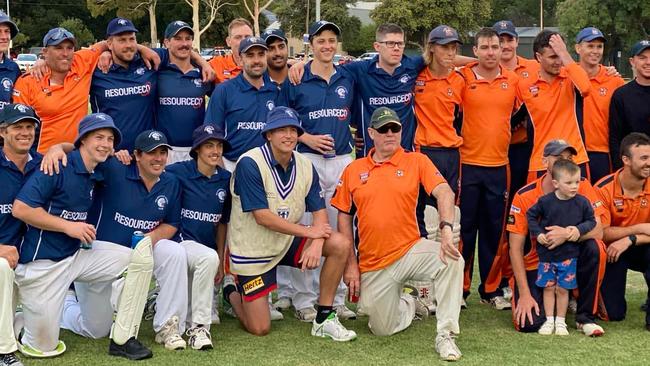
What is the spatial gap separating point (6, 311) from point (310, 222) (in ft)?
8.89

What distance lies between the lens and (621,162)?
23.2ft

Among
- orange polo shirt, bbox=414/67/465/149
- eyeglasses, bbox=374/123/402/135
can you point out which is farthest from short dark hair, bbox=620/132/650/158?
eyeglasses, bbox=374/123/402/135

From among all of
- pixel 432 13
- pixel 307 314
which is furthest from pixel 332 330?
pixel 432 13

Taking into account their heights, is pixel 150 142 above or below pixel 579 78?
below

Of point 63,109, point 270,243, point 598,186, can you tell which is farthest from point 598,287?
point 63,109

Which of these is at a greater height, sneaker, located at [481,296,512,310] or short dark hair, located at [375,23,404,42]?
short dark hair, located at [375,23,404,42]

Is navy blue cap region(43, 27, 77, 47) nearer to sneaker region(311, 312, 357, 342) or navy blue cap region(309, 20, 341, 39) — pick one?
navy blue cap region(309, 20, 341, 39)

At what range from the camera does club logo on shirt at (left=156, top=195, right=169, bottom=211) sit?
614cm

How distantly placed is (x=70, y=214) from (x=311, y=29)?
2786mm

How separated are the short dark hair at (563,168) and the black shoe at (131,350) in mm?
3445

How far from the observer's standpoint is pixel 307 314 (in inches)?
268

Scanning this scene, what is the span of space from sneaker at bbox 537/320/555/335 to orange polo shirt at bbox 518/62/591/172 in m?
1.46

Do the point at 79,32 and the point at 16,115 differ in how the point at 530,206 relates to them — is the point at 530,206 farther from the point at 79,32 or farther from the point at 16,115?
the point at 79,32

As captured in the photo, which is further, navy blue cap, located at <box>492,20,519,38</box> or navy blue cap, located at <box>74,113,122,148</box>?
navy blue cap, located at <box>492,20,519,38</box>
